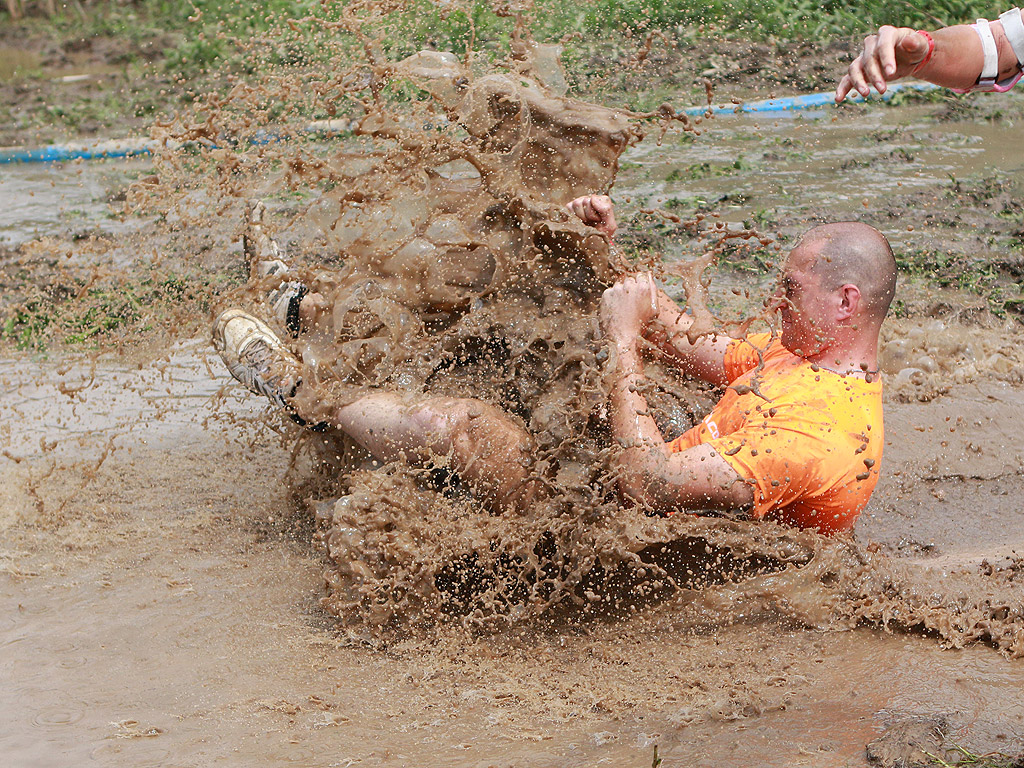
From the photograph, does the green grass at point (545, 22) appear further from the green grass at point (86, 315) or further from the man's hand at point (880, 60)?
the man's hand at point (880, 60)

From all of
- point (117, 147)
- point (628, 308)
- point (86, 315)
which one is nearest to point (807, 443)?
point (628, 308)

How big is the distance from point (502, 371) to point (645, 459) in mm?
919

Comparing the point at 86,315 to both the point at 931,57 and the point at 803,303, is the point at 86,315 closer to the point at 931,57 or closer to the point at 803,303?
the point at 803,303

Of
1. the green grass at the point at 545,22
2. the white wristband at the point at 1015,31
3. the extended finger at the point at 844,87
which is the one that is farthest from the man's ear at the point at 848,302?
the green grass at the point at 545,22

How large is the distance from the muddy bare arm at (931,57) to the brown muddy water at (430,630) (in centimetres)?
119

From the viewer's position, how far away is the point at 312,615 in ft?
12.9

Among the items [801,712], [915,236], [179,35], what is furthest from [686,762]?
[179,35]

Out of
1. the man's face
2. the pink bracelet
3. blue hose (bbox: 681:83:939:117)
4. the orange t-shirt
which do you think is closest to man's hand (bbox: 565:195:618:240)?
the man's face

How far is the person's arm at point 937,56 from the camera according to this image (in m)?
3.37

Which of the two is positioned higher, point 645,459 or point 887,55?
point 887,55

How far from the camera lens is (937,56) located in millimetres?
3607

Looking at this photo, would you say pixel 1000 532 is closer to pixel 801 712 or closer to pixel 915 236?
pixel 801 712

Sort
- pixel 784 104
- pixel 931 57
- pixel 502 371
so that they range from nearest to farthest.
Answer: pixel 931 57 → pixel 502 371 → pixel 784 104

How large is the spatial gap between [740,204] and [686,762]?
18.2ft
